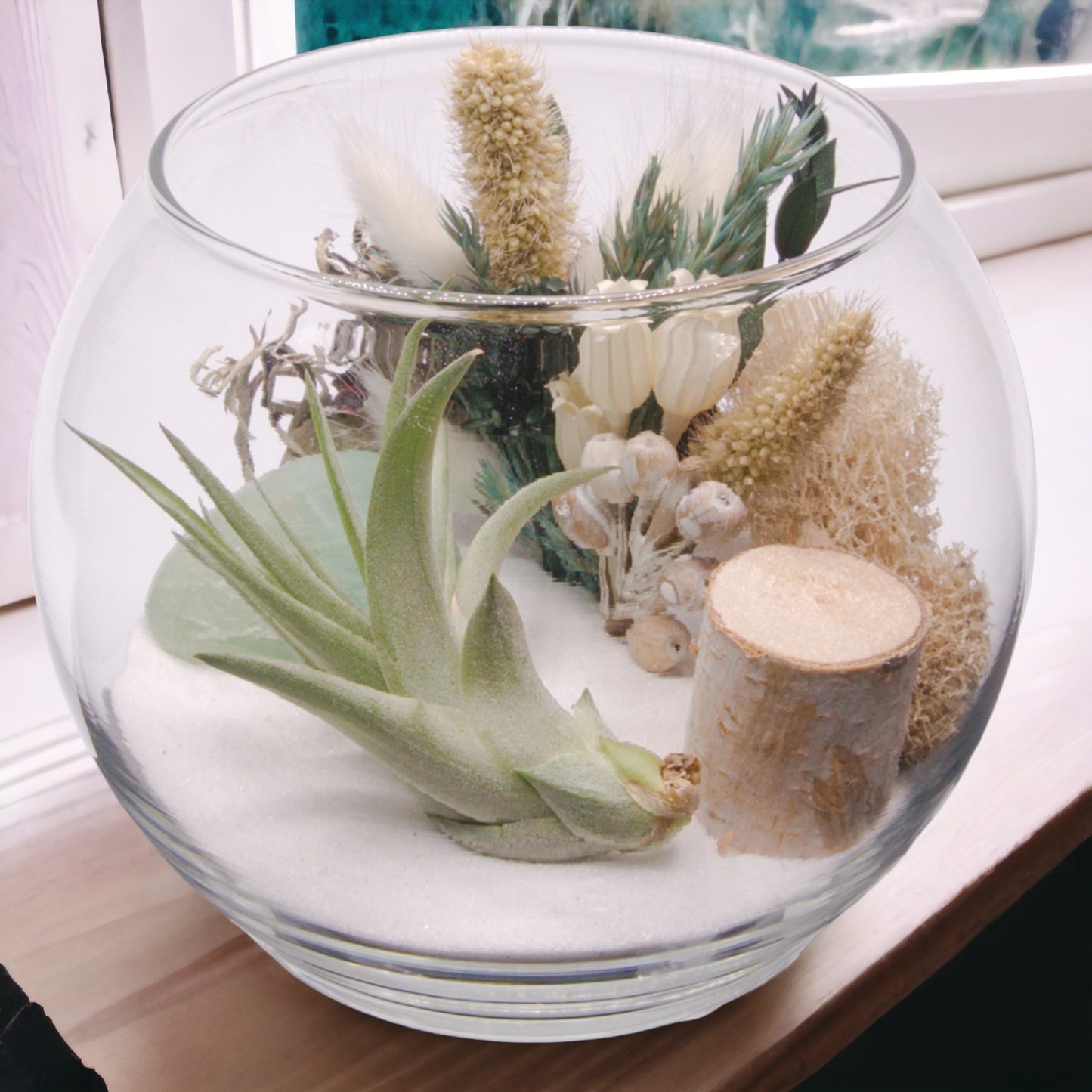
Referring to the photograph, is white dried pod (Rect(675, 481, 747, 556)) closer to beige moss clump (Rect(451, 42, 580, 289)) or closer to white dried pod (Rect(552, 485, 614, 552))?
white dried pod (Rect(552, 485, 614, 552))

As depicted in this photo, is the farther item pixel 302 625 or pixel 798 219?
pixel 798 219

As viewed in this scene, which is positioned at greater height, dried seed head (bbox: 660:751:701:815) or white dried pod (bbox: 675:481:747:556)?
white dried pod (bbox: 675:481:747:556)

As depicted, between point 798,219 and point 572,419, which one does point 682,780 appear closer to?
point 572,419

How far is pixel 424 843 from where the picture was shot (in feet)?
0.89

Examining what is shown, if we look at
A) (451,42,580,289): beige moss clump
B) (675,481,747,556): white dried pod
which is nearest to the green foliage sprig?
(451,42,580,289): beige moss clump

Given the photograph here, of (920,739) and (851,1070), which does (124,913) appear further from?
(851,1070)

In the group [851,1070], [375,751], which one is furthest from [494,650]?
[851,1070]

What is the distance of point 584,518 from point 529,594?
30mm

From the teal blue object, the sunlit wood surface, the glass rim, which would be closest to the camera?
the glass rim

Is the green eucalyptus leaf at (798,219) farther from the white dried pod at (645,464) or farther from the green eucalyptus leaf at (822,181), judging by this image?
the white dried pod at (645,464)

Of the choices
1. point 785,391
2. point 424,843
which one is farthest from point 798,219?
point 424,843

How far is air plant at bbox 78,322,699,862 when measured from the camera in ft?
0.85

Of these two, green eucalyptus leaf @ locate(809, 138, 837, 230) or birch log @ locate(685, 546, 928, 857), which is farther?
green eucalyptus leaf @ locate(809, 138, 837, 230)

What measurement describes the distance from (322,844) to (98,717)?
0.08 meters
